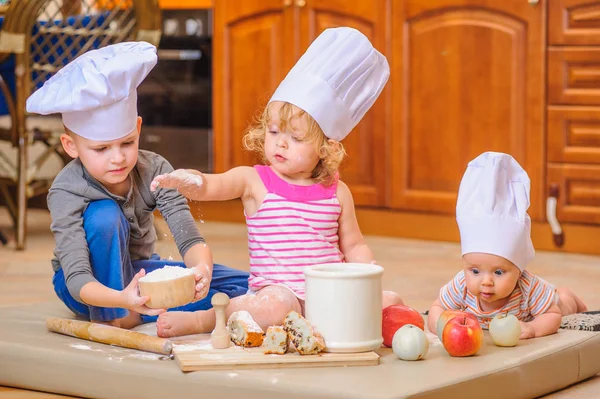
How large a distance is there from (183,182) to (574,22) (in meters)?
1.67

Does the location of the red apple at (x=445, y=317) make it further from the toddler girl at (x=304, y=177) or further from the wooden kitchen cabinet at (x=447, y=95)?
the wooden kitchen cabinet at (x=447, y=95)

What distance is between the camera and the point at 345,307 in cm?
166

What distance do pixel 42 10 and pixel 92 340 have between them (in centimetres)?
157

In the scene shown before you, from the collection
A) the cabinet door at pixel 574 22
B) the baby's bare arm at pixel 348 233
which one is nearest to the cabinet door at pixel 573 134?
the cabinet door at pixel 574 22

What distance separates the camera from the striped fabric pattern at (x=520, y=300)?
6.22ft

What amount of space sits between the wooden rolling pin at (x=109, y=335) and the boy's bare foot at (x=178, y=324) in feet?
0.24

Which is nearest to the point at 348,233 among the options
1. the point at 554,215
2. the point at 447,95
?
the point at 554,215

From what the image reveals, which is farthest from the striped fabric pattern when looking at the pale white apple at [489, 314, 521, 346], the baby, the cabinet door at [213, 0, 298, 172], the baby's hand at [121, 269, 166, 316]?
the cabinet door at [213, 0, 298, 172]

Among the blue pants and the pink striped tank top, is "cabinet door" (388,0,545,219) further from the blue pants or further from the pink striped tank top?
the blue pants

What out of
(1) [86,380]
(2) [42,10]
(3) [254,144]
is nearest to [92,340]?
(1) [86,380]

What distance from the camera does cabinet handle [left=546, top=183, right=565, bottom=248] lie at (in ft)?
10.4

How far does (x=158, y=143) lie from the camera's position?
396 centimetres

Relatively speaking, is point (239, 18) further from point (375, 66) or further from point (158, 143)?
point (375, 66)

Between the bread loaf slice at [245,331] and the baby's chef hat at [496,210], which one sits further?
the baby's chef hat at [496,210]
